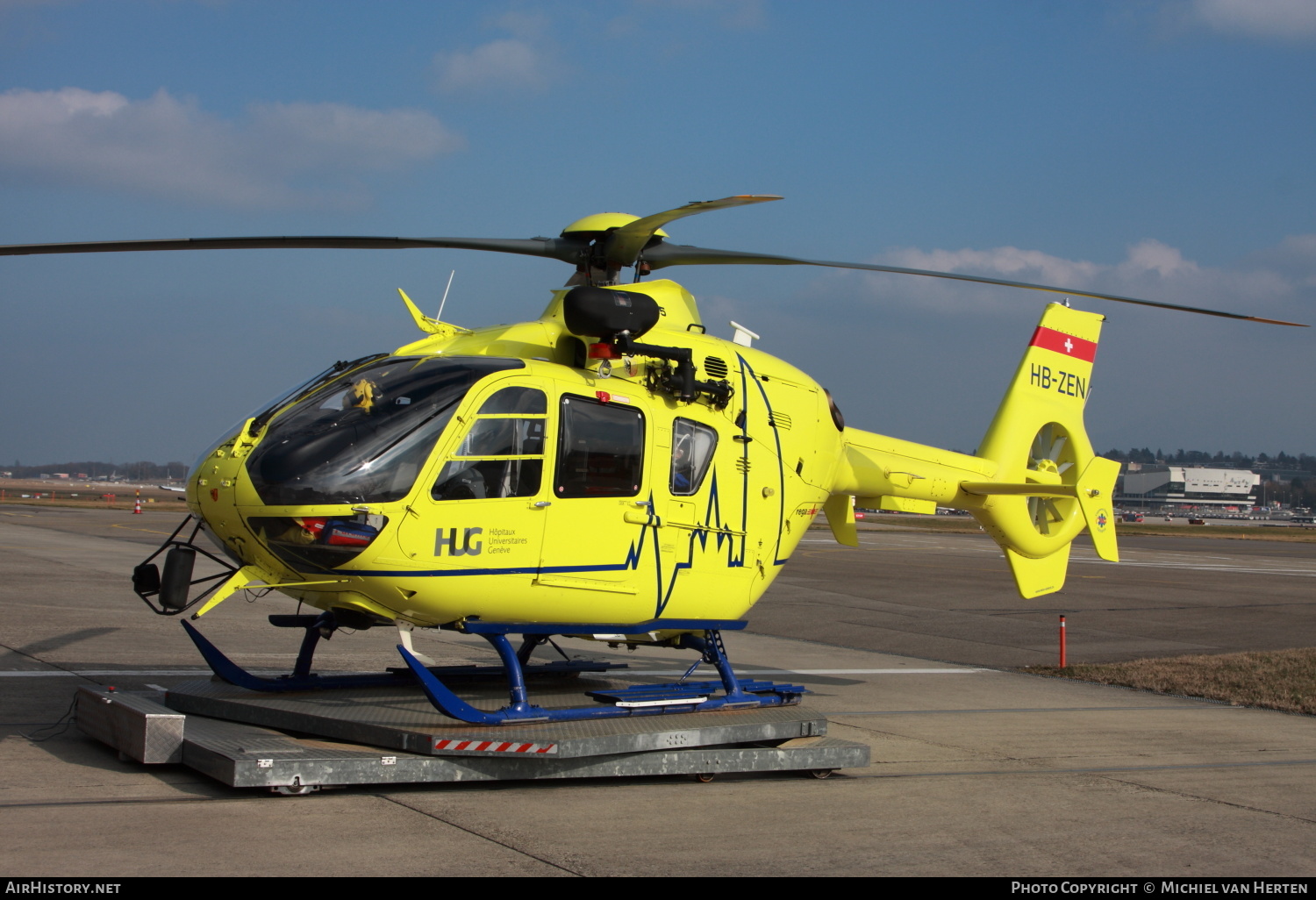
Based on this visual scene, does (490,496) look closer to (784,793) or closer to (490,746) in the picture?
(490,746)

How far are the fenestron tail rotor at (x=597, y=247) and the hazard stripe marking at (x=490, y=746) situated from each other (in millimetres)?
3452

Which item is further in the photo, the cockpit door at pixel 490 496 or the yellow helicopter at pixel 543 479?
the cockpit door at pixel 490 496

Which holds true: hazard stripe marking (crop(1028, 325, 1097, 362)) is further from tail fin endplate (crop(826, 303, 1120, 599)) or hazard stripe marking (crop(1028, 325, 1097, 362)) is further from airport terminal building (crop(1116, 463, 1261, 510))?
airport terminal building (crop(1116, 463, 1261, 510))

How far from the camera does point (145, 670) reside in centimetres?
1140

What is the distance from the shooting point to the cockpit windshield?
7.00 meters

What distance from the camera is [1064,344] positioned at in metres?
13.6

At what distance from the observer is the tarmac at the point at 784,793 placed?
18.9 feet

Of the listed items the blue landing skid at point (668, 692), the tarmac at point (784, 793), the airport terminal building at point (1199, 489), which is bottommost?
the tarmac at point (784, 793)

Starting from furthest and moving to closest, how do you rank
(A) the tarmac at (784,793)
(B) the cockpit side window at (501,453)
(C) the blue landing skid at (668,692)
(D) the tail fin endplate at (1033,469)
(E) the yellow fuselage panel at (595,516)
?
(D) the tail fin endplate at (1033,469)
(C) the blue landing skid at (668,692)
(B) the cockpit side window at (501,453)
(E) the yellow fuselage panel at (595,516)
(A) the tarmac at (784,793)

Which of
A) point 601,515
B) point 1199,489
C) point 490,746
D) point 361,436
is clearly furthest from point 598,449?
point 1199,489

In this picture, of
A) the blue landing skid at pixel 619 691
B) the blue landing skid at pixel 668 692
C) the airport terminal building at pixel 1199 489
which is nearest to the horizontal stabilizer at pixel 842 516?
the blue landing skid at pixel 619 691

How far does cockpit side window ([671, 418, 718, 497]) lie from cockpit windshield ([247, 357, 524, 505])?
1704 millimetres

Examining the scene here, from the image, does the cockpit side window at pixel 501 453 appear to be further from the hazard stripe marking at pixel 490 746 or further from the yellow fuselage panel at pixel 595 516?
the hazard stripe marking at pixel 490 746

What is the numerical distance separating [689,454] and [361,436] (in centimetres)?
272
